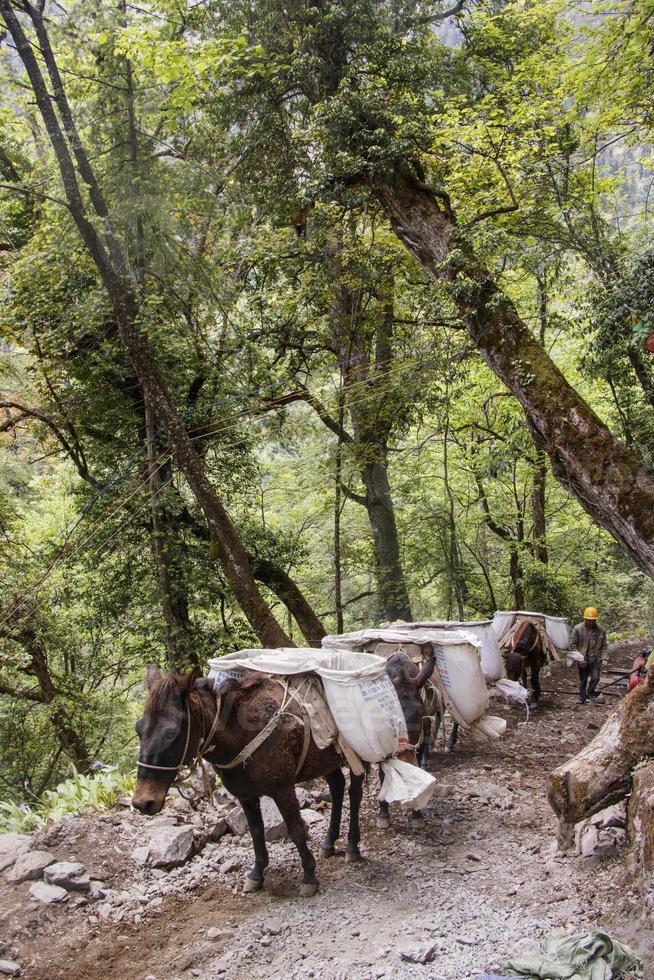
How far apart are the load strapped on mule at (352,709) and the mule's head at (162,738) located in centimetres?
51

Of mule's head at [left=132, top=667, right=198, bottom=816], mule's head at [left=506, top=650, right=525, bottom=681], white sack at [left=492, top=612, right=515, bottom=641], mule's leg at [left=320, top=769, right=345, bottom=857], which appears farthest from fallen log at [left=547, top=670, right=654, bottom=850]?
white sack at [left=492, top=612, right=515, bottom=641]

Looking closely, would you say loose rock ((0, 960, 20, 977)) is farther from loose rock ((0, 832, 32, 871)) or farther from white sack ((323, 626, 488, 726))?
white sack ((323, 626, 488, 726))

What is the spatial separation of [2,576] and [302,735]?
866cm

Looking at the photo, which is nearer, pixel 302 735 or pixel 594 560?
pixel 302 735

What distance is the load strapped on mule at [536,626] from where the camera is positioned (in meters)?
12.8

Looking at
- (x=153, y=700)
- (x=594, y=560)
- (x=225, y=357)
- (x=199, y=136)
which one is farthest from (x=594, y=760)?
(x=594, y=560)

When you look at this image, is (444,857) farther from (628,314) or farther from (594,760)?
(628,314)

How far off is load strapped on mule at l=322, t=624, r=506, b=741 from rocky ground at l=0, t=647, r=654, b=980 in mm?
832

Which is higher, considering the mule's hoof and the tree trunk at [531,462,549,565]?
the tree trunk at [531,462,549,565]

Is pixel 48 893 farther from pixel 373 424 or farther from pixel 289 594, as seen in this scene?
pixel 373 424

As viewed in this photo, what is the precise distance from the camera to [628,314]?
796 cm

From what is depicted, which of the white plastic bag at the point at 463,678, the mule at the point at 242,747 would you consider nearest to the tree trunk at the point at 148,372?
the white plastic bag at the point at 463,678

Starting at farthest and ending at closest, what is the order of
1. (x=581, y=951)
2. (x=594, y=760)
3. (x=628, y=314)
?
1. (x=628, y=314)
2. (x=594, y=760)
3. (x=581, y=951)

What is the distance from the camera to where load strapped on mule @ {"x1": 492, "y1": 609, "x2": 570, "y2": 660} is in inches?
503
